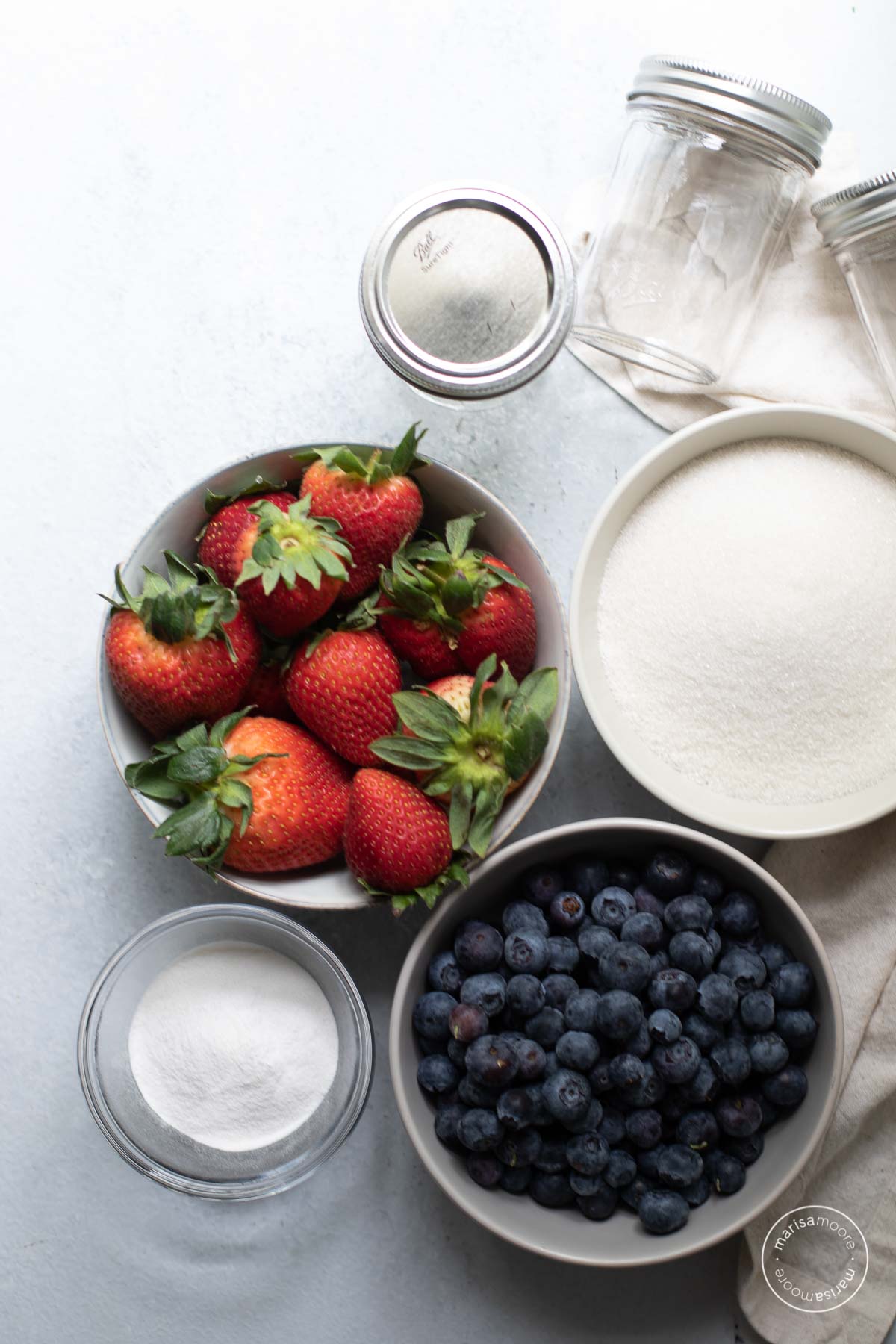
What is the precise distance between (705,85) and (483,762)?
59 cm

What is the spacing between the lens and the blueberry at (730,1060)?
822mm

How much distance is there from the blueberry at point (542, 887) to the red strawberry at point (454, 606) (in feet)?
0.60

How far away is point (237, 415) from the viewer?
39.0 inches

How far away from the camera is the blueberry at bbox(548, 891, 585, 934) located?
33.8 inches

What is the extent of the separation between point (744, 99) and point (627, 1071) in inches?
31.2

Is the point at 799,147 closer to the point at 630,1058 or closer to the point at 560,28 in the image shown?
the point at 560,28

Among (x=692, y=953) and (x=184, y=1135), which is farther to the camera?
(x=184, y=1135)

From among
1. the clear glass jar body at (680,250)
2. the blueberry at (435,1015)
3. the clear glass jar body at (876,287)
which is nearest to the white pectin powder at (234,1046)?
the blueberry at (435,1015)

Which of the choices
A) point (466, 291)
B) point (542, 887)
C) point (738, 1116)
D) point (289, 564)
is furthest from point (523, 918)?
point (466, 291)

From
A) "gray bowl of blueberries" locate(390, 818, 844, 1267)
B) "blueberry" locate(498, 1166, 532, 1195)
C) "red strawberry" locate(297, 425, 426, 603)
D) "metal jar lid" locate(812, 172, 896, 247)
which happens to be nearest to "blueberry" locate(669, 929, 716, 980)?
"gray bowl of blueberries" locate(390, 818, 844, 1267)

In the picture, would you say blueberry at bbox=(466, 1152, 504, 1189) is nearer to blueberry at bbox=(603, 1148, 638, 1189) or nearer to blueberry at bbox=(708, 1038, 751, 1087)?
blueberry at bbox=(603, 1148, 638, 1189)

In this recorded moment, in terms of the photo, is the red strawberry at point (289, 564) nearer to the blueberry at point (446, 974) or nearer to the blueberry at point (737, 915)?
the blueberry at point (446, 974)

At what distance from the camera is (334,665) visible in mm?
820

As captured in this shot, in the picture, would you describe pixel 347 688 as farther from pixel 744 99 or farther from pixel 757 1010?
pixel 744 99
